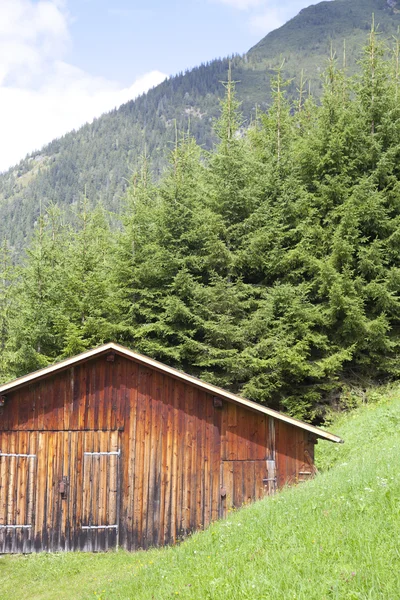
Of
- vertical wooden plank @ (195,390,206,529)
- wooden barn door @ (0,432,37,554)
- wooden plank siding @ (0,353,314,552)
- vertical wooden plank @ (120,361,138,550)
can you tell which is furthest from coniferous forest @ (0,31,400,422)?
wooden barn door @ (0,432,37,554)

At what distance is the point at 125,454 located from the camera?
15477mm

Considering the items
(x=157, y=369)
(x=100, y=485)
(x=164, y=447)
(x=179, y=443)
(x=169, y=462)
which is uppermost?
(x=157, y=369)

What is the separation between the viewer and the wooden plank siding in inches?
596

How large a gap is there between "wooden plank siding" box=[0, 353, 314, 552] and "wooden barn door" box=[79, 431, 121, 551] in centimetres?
3

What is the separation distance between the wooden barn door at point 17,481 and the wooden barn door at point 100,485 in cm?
152

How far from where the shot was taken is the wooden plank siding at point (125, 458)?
49.6 ft

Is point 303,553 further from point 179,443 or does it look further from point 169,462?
point 169,462

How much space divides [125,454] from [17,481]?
324 cm

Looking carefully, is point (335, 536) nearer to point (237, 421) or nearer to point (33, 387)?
point (237, 421)

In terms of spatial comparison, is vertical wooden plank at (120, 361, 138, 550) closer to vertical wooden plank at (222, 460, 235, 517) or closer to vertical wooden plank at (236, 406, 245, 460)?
vertical wooden plank at (222, 460, 235, 517)

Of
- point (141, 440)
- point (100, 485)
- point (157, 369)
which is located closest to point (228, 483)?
point (141, 440)

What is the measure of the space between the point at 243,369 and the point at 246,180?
9.17 metres

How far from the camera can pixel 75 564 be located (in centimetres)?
1400

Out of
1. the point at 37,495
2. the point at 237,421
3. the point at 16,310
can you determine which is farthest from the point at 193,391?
the point at 16,310
